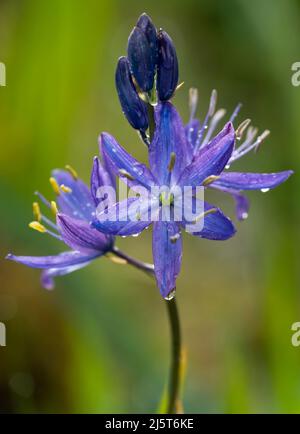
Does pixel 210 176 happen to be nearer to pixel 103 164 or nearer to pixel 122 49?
pixel 103 164

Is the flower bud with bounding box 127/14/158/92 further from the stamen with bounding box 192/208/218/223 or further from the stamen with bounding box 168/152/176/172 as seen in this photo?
the stamen with bounding box 192/208/218/223

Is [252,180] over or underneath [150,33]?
underneath

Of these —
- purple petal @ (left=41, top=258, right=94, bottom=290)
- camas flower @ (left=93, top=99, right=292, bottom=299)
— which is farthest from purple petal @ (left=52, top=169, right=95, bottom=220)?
camas flower @ (left=93, top=99, right=292, bottom=299)

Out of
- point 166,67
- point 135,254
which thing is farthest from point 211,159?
point 135,254

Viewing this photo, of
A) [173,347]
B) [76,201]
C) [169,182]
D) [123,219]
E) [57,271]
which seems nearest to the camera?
[123,219]

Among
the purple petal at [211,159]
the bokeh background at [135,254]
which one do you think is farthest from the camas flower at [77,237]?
the bokeh background at [135,254]

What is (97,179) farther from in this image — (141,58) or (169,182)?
(141,58)
